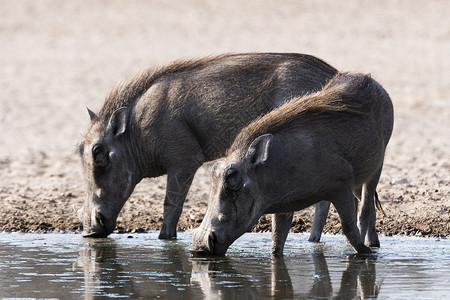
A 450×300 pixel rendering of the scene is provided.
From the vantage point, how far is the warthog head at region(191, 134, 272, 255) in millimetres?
7031

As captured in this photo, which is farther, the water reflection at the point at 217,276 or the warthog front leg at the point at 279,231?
the warthog front leg at the point at 279,231

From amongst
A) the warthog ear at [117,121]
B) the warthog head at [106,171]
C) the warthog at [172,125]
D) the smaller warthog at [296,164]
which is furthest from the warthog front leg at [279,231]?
the warthog ear at [117,121]

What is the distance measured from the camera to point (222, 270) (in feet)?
22.6

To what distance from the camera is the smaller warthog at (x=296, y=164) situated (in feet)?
23.2

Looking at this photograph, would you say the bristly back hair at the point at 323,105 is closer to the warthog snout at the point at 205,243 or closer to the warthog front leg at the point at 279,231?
the warthog snout at the point at 205,243

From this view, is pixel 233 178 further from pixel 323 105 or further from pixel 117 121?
pixel 117 121

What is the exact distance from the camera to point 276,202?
7234 millimetres

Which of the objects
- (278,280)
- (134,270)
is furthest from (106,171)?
(278,280)

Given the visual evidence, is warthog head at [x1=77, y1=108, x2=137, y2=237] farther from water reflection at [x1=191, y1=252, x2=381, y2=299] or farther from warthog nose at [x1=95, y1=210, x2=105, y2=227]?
water reflection at [x1=191, y1=252, x2=381, y2=299]

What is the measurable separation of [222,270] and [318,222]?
6.66 ft

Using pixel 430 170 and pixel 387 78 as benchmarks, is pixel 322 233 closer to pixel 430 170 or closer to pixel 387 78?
pixel 430 170

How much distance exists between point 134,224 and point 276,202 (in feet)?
9.84

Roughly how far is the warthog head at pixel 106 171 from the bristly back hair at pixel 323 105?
1.75m

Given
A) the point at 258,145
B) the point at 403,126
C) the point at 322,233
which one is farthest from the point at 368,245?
the point at 403,126
